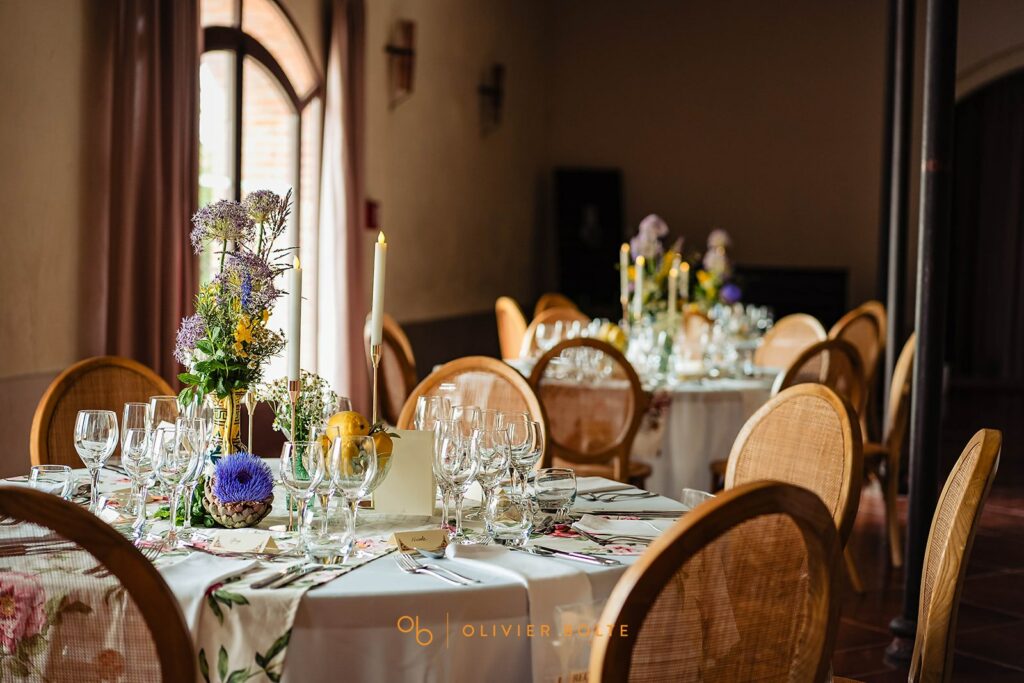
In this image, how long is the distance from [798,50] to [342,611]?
10278 mm

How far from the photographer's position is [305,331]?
6.42 m

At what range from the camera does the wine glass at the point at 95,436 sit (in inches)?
83.7

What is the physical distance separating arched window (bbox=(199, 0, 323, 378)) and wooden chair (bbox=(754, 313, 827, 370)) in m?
2.58

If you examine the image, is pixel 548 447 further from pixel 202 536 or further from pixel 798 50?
pixel 798 50

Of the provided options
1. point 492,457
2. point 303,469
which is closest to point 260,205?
point 303,469

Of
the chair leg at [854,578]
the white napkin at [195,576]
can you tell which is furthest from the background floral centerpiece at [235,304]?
the chair leg at [854,578]

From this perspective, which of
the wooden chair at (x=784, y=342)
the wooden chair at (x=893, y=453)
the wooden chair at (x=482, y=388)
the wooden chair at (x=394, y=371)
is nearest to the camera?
the wooden chair at (x=482, y=388)

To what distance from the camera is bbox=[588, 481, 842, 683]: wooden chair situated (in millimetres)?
1459

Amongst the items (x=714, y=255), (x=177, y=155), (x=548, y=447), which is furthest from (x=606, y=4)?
(x=548, y=447)

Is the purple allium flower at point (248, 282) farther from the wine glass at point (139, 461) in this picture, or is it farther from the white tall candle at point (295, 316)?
the wine glass at point (139, 461)

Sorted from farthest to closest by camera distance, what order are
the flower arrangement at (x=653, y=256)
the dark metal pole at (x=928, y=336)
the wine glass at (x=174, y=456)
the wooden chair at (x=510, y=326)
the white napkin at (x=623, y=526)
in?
1. the wooden chair at (x=510, y=326)
2. the flower arrangement at (x=653, y=256)
3. the dark metal pole at (x=928, y=336)
4. the white napkin at (x=623, y=526)
5. the wine glass at (x=174, y=456)

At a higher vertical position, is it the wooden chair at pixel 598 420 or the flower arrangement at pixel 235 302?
the flower arrangement at pixel 235 302

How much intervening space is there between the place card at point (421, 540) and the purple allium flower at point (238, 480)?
0.95 feet

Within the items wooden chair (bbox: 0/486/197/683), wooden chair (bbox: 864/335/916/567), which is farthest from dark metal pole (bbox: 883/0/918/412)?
wooden chair (bbox: 0/486/197/683)
